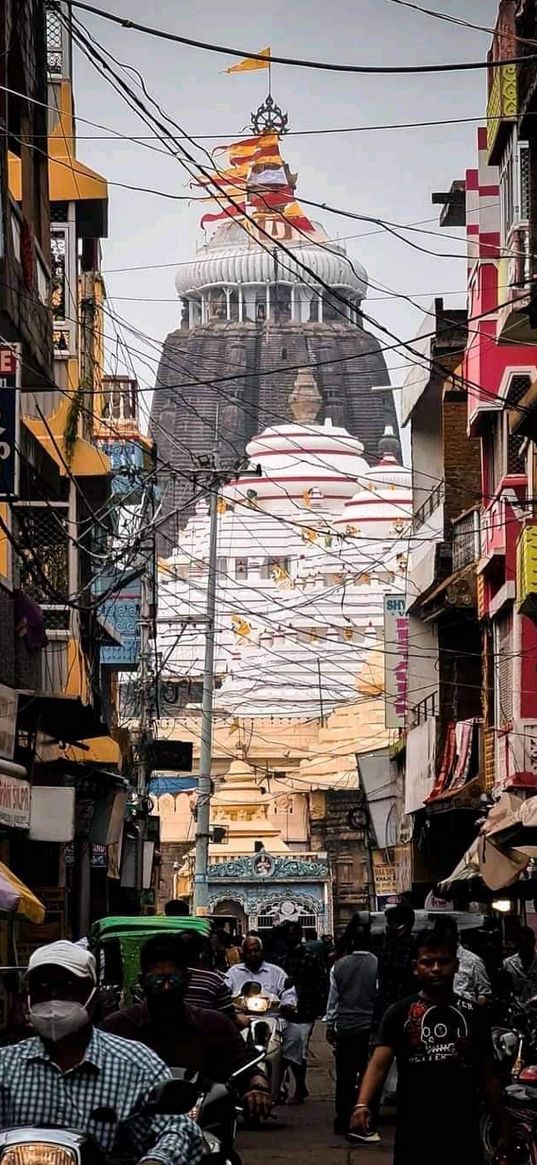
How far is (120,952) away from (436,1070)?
745 cm

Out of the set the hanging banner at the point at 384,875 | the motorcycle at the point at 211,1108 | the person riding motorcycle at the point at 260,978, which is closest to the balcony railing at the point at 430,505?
the hanging banner at the point at 384,875

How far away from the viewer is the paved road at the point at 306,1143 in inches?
528

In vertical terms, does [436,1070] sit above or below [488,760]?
below

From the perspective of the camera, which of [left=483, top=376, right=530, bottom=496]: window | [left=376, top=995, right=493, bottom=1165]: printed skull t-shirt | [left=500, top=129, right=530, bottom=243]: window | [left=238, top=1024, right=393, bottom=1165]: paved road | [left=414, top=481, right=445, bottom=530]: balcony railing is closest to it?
[left=376, top=995, right=493, bottom=1165]: printed skull t-shirt

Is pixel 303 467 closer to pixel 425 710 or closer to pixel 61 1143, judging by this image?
pixel 425 710

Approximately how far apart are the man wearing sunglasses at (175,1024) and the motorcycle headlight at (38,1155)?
7.62 feet

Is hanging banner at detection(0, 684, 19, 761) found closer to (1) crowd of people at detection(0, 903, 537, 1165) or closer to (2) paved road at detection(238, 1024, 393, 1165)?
(2) paved road at detection(238, 1024, 393, 1165)

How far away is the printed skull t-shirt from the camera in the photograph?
721 cm

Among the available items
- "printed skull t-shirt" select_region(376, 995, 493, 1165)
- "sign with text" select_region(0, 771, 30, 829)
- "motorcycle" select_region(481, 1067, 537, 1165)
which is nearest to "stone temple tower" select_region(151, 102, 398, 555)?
"sign with text" select_region(0, 771, 30, 829)

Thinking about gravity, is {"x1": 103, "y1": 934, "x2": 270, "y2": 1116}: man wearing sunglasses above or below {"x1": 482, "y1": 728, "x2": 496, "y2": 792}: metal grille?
A: below

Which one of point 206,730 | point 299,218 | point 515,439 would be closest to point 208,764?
point 206,730

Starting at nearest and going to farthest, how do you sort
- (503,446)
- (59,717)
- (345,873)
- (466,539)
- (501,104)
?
(501,104) < (59,717) < (503,446) < (466,539) < (345,873)

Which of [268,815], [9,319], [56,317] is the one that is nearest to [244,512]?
[268,815]

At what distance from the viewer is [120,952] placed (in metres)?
14.6
